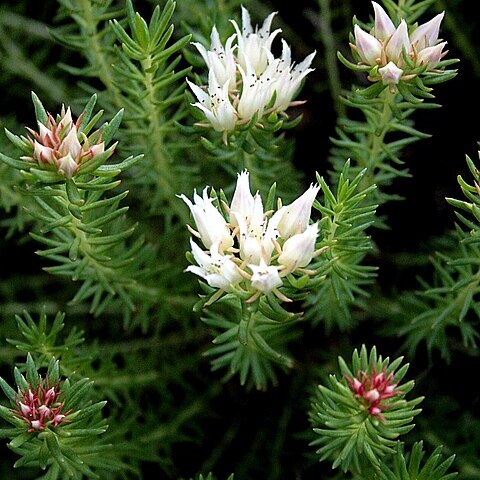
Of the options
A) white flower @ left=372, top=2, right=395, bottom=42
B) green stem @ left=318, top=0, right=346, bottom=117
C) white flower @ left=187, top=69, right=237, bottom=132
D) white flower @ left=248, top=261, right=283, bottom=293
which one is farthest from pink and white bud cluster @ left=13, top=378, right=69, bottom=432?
green stem @ left=318, top=0, right=346, bottom=117

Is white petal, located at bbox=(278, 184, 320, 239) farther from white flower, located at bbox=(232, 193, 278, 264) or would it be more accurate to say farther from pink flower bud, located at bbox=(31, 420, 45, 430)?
pink flower bud, located at bbox=(31, 420, 45, 430)

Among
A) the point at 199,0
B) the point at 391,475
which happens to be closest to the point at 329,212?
the point at 391,475

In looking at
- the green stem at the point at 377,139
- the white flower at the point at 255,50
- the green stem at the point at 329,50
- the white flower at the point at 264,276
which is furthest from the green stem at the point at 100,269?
the green stem at the point at 329,50

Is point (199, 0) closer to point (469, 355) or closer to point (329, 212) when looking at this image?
A: point (329, 212)

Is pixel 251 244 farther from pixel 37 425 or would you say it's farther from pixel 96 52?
pixel 96 52

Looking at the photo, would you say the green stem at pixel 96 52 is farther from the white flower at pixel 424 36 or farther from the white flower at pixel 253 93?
the white flower at pixel 424 36

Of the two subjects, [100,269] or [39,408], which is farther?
[100,269]

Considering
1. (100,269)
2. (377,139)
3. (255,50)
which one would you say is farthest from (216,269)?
(377,139)
